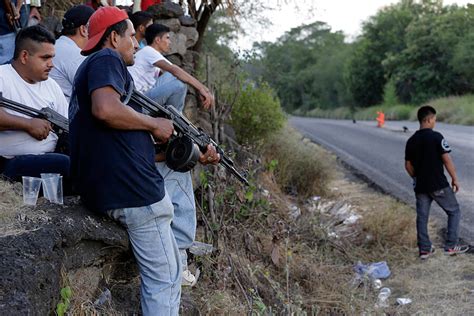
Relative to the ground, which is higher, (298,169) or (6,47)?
(6,47)

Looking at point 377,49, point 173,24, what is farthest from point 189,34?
point 377,49

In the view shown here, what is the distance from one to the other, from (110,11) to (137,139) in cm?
73

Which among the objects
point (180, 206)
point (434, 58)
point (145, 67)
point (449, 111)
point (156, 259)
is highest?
point (434, 58)

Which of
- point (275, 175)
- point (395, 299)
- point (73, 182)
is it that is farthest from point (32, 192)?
point (275, 175)

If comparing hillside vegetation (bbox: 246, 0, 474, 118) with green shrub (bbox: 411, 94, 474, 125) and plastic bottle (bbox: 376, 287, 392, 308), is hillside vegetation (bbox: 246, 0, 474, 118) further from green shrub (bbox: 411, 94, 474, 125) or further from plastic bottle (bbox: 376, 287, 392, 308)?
plastic bottle (bbox: 376, 287, 392, 308)

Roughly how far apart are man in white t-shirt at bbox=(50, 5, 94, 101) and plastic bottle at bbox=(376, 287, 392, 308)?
3.42 metres

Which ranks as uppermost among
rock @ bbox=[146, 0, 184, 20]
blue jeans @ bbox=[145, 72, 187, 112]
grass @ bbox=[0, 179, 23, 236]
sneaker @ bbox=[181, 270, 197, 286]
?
rock @ bbox=[146, 0, 184, 20]

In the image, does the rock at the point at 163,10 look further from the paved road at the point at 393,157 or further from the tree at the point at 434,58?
the tree at the point at 434,58

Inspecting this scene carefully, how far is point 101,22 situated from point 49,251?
50.2 inches

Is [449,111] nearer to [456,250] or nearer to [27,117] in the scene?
[456,250]

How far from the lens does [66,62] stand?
17.9ft

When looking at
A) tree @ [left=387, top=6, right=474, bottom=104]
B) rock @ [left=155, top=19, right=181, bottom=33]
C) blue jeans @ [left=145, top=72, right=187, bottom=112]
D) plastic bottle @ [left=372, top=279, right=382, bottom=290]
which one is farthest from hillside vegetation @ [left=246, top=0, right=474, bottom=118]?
blue jeans @ [left=145, top=72, right=187, bottom=112]

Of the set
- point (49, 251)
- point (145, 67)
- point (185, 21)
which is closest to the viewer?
point (49, 251)

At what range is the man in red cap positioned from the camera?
3.38 meters
